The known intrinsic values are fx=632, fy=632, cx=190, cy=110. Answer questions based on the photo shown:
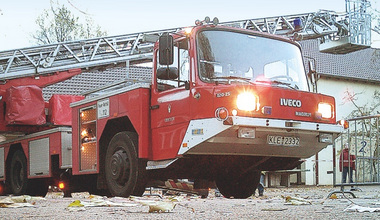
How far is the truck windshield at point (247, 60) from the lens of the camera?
883 centimetres

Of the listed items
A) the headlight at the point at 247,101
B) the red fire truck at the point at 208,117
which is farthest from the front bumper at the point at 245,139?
the headlight at the point at 247,101

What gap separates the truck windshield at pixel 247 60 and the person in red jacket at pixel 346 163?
242 cm

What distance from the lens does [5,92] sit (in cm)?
1384

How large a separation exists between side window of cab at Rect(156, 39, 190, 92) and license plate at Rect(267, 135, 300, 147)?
142 centimetres

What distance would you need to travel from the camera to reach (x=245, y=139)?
8.48 m

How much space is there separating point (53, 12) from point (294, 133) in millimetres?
24456

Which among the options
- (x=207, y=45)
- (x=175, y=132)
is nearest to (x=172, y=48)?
(x=207, y=45)

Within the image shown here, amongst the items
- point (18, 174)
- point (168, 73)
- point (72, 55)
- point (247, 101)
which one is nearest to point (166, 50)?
point (168, 73)

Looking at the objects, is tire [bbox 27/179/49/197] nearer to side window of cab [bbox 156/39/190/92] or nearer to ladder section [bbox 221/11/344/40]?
side window of cab [bbox 156/39/190/92]

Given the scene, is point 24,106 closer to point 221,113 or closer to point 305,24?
point 221,113

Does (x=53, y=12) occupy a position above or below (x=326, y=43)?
above

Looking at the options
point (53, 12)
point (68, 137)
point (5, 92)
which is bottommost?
point (68, 137)

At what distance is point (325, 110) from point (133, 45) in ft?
A: 26.3

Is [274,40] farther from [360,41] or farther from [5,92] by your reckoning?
[360,41]
